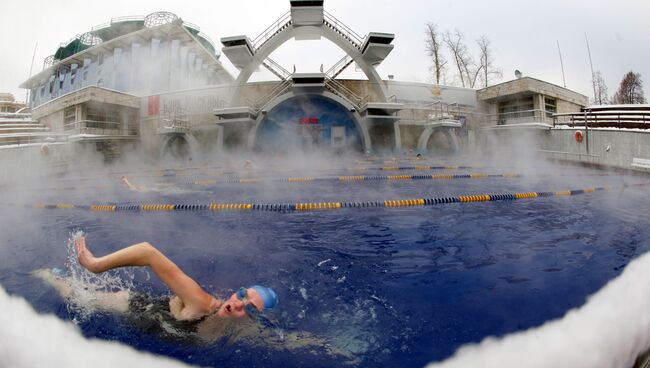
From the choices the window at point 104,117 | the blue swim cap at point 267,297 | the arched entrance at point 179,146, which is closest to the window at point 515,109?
the arched entrance at point 179,146

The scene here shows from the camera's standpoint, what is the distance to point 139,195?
743cm

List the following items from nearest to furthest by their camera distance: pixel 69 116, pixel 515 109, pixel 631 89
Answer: pixel 69 116 < pixel 515 109 < pixel 631 89

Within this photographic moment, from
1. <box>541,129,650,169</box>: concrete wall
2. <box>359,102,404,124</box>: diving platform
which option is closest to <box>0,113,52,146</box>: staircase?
<box>359,102,404,124</box>: diving platform

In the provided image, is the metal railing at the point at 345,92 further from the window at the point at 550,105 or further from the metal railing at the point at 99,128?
the metal railing at the point at 99,128

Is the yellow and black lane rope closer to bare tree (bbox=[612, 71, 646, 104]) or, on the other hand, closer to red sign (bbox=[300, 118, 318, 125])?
red sign (bbox=[300, 118, 318, 125])

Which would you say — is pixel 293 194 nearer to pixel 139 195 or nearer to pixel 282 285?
pixel 139 195

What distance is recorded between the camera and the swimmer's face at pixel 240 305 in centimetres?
202

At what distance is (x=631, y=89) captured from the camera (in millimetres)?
26766

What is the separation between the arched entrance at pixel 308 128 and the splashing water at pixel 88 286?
51.7 feet

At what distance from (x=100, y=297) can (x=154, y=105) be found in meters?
21.2

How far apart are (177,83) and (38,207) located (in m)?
26.7

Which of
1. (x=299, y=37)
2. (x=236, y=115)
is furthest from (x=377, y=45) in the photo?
(x=236, y=115)

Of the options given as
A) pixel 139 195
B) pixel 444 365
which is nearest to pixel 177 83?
pixel 139 195

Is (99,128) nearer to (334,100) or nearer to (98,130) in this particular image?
(98,130)
